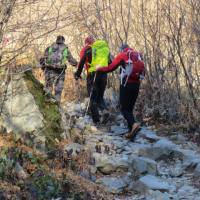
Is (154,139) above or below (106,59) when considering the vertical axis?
below

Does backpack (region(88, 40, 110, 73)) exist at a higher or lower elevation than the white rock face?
higher

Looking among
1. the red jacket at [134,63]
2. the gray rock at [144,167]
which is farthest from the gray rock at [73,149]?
the red jacket at [134,63]

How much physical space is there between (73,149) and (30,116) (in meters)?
0.87

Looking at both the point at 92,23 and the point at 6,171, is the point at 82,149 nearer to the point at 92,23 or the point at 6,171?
the point at 6,171

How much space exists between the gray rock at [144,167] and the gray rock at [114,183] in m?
0.27

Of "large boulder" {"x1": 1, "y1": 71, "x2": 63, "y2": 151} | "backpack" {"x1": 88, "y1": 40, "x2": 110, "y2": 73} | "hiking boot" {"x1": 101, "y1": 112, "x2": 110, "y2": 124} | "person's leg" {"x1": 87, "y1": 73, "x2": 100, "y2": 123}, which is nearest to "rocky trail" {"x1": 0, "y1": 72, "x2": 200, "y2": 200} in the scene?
"large boulder" {"x1": 1, "y1": 71, "x2": 63, "y2": 151}

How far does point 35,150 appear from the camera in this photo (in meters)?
7.18

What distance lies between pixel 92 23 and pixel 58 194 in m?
6.23

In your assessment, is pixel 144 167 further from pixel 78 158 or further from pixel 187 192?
pixel 78 158

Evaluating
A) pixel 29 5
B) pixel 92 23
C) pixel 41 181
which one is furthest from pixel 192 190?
pixel 92 23

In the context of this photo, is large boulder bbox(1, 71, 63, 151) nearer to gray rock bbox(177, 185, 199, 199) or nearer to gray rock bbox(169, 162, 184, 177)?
gray rock bbox(169, 162, 184, 177)

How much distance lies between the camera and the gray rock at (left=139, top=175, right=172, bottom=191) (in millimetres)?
6320

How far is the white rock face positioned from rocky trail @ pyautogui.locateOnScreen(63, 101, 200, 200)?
67 centimetres

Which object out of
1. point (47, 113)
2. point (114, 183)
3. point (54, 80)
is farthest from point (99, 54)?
point (114, 183)
